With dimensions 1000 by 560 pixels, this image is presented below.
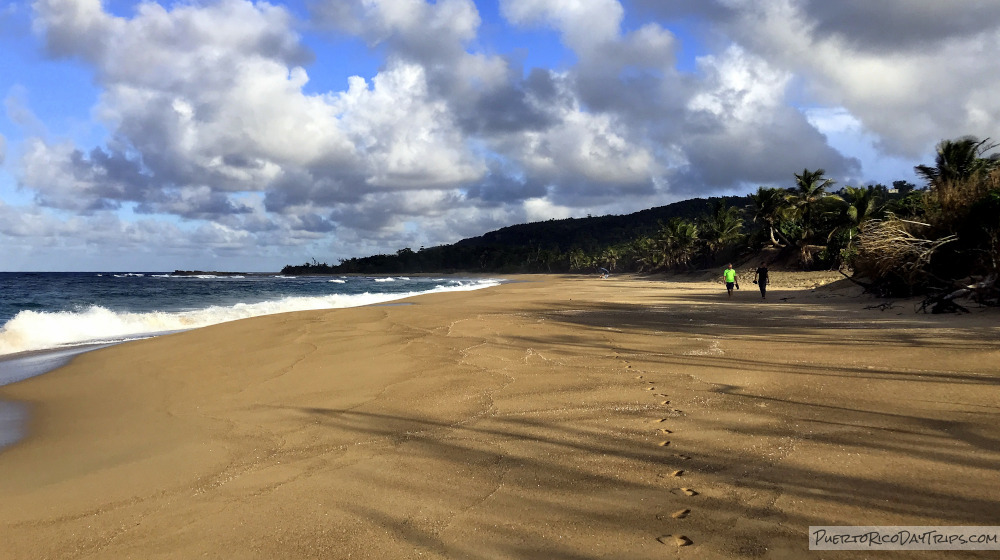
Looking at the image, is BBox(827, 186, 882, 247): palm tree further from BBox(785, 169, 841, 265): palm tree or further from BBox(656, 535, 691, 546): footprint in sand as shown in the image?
BBox(656, 535, 691, 546): footprint in sand

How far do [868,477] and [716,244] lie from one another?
56647 millimetres

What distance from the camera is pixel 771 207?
45000 millimetres

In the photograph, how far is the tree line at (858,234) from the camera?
1345cm

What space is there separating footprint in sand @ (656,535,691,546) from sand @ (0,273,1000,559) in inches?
0.9

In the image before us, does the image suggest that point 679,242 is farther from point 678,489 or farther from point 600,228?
point 600,228

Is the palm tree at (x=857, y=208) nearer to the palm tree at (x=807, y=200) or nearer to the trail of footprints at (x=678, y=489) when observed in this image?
the palm tree at (x=807, y=200)

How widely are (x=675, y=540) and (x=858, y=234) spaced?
15.7 meters

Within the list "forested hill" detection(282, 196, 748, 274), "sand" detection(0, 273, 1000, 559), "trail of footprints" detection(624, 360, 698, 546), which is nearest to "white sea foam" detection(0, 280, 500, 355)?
"sand" detection(0, 273, 1000, 559)

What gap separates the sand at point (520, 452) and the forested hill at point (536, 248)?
95920mm

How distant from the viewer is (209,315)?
21828 millimetres

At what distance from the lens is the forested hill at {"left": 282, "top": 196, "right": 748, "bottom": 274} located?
11975cm

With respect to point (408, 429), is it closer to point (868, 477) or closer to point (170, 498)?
point (170, 498)

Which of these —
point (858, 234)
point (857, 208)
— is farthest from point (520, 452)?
point (857, 208)

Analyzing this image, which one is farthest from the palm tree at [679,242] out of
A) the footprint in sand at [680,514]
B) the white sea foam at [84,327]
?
the footprint in sand at [680,514]
